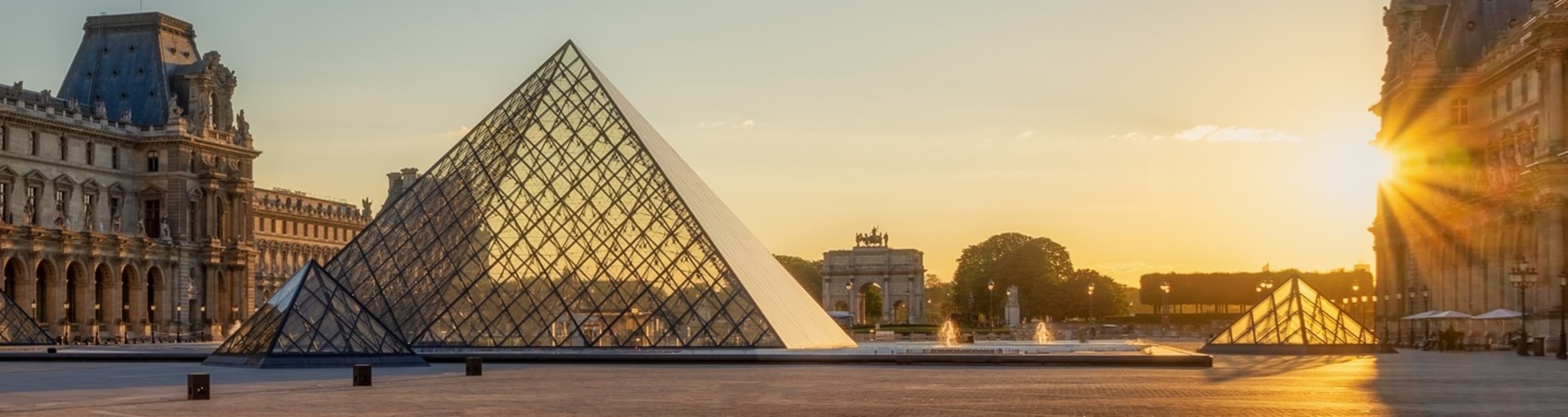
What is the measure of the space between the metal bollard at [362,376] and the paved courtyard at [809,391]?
42 cm

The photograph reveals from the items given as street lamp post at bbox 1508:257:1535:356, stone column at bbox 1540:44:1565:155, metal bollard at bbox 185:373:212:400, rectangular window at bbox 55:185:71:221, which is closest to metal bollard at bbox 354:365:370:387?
metal bollard at bbox 185:373:212:400

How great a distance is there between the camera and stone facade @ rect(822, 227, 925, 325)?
156 metres

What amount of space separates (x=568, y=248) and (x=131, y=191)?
5622cm

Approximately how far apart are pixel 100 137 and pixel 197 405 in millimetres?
75358

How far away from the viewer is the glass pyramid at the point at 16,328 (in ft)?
206

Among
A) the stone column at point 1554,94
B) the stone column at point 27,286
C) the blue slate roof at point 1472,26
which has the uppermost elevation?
the blue slate roof at point 1472,26

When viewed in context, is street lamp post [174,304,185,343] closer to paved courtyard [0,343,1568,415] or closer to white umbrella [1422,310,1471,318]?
paved courtyard [0,343,1568,415]

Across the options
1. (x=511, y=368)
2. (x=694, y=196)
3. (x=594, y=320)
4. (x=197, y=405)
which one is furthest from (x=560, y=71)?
(x=197, y=405)

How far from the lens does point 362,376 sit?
96.1 feet

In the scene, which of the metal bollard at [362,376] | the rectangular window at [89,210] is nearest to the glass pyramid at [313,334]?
the metal bollard at [362,376]

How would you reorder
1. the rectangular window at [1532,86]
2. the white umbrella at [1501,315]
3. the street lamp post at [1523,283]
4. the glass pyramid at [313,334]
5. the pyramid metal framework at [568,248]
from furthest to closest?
the rectangular window at [1532,86], the white umbrella at [1501,315], the street lamp post at [1523,283], the pyramid metal framework at [568,248], the glass pyramid at [313,334]

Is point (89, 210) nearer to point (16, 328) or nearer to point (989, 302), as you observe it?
point (16, 328)

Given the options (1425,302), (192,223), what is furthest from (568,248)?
(192,223)

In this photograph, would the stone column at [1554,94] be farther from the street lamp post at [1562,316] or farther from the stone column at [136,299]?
the stone column at [136,299]
